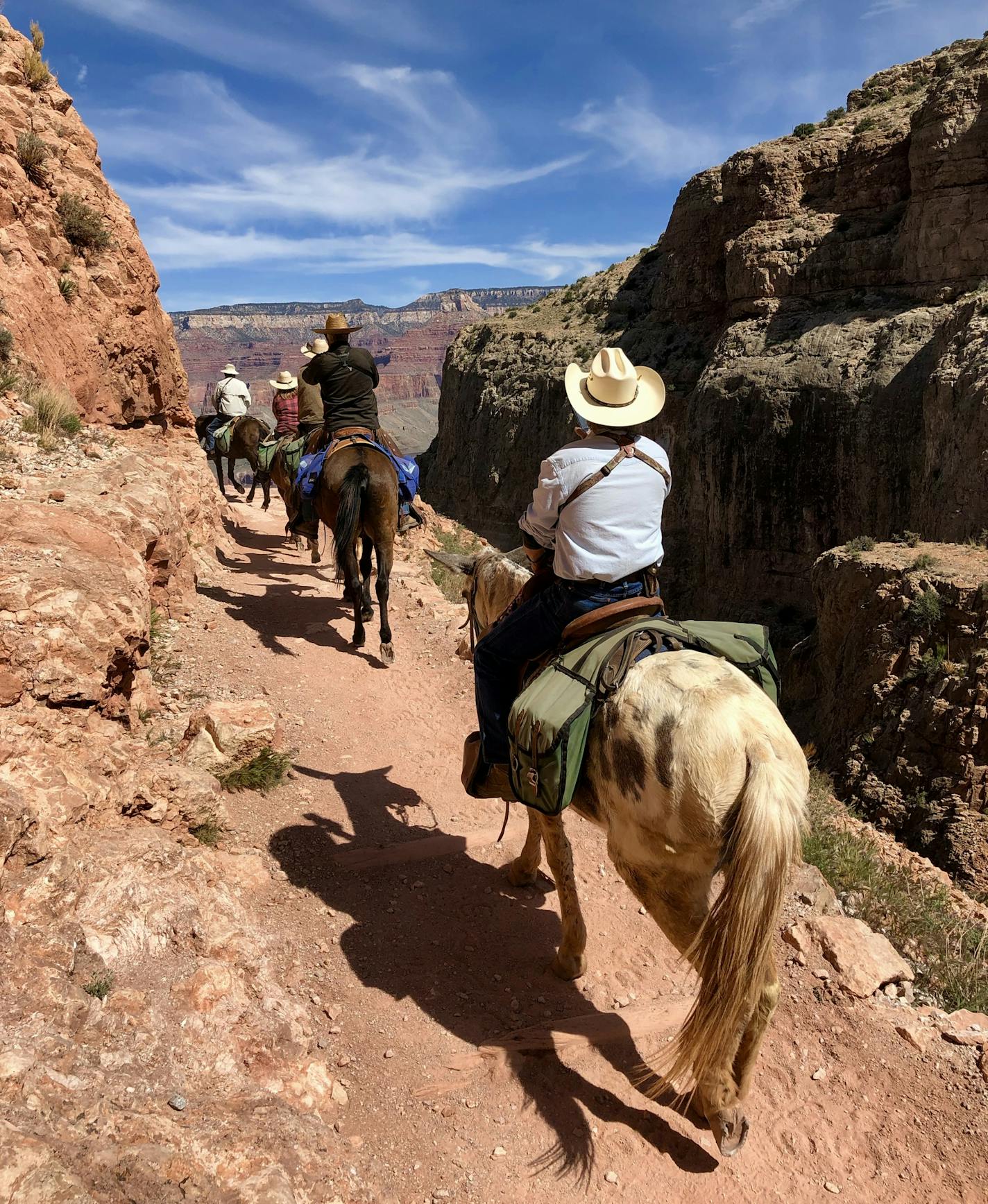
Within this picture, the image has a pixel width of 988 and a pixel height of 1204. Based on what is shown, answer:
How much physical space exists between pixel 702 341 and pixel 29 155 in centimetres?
2760

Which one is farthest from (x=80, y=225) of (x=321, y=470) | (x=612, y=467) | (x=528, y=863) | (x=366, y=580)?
(x=528, y=863)

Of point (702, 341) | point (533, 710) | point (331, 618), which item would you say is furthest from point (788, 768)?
point (702, 341)

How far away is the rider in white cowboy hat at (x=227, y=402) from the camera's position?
17641mm

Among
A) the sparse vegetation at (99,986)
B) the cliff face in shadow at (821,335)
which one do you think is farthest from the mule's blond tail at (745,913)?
the cliff face in shadow at (821,335)

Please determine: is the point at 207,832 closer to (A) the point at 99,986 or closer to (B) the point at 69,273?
(A) the point at 99,986

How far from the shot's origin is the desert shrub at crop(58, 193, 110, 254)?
988cm

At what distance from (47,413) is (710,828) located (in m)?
7.27

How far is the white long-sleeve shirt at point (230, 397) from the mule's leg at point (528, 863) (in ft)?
48.2

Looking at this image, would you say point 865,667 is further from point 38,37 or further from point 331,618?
point 38,37

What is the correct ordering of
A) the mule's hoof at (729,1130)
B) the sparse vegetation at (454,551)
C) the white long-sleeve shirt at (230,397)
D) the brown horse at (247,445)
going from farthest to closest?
Answer: the white long-sleeve shirt at (230,397)
the brown horse at (247,445)
the sparse vegetation at (454,551)
the mule's hoof at (729,1130)

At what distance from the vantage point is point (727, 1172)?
3.57 metres

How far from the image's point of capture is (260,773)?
5.92m

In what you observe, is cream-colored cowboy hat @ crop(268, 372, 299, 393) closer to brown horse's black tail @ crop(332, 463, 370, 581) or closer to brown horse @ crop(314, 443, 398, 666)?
brown horse @ crop(314, 443, 398, 666)

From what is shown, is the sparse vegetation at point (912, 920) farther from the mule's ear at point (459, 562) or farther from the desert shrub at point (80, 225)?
the desert shrub at point (80, 225)
